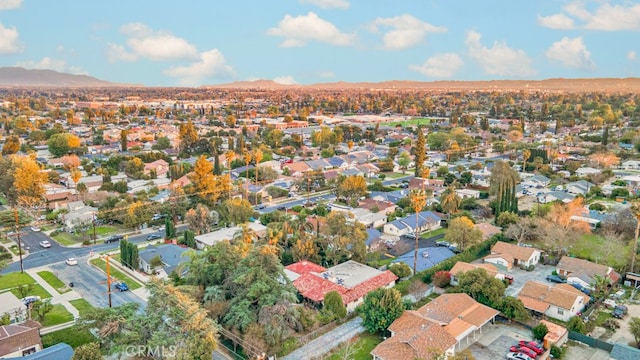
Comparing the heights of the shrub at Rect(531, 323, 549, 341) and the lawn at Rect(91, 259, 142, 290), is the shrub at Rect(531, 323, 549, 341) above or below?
above

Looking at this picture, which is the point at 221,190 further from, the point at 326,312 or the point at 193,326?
the point at 193,326

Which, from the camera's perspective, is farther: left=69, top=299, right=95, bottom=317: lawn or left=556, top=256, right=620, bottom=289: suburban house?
left=556, top=256, right=620, bottom=289: suburban house

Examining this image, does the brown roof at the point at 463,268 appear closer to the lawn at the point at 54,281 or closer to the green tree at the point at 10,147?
the lawn at the point at 54,281

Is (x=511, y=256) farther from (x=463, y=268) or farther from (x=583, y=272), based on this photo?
(x=463, y=268)

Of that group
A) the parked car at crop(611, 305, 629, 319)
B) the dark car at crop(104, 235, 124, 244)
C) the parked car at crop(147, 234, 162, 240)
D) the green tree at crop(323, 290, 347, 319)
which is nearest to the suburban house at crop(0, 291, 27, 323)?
the dark car at crop(104, 235, 124, 244)

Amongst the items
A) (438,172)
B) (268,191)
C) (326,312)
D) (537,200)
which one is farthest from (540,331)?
(438,172)

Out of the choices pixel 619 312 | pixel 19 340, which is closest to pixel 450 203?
pixel 619 312

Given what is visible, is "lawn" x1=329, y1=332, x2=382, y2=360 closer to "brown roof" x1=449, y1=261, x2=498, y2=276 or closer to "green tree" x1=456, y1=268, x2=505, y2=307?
"green tree" x1=456, y1=268, x2=505, y2=307

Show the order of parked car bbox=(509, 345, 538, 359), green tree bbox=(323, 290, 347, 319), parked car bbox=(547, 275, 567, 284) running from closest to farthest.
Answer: parked car bbox=(509, 345, 538, 359), green tree bbox=(323, 290, 347, 319), parked car bbox=(547, 275, 567, 284)
